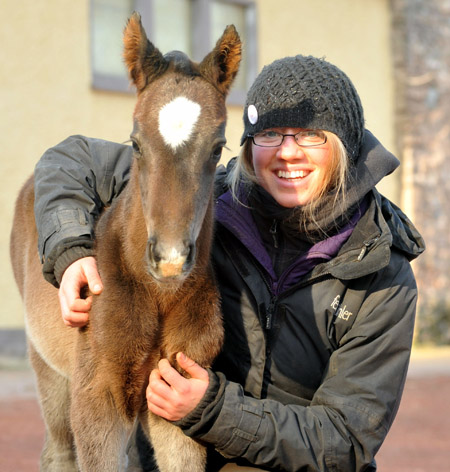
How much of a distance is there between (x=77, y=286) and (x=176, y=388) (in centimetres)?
52

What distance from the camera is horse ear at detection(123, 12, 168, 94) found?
9.20 feet

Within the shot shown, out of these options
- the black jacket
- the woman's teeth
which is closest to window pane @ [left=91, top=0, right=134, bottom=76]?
the black jacket

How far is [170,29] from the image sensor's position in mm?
9406

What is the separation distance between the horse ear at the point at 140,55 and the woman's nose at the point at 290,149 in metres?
0.62

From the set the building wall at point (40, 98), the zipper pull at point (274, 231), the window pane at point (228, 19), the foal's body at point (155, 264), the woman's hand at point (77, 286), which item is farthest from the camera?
the window pane at point (228, 19)

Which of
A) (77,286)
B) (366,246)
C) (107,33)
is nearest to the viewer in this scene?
(77,286)

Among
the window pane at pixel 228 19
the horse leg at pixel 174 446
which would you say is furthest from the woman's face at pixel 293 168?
the window pane at pixel 228 19

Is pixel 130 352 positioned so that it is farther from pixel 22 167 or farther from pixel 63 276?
pixel 22 167

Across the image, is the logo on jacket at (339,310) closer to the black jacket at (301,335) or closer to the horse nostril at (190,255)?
the black jacket at (301,335)

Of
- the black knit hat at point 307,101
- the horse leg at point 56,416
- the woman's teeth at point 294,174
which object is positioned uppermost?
the black knit hat at point 307,101

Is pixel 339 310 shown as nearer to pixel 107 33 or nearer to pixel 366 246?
pixel 366 246

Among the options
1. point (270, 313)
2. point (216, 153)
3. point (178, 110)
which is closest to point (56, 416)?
point (270, 313)

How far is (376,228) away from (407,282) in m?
0.30

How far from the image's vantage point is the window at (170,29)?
875 centimetres
